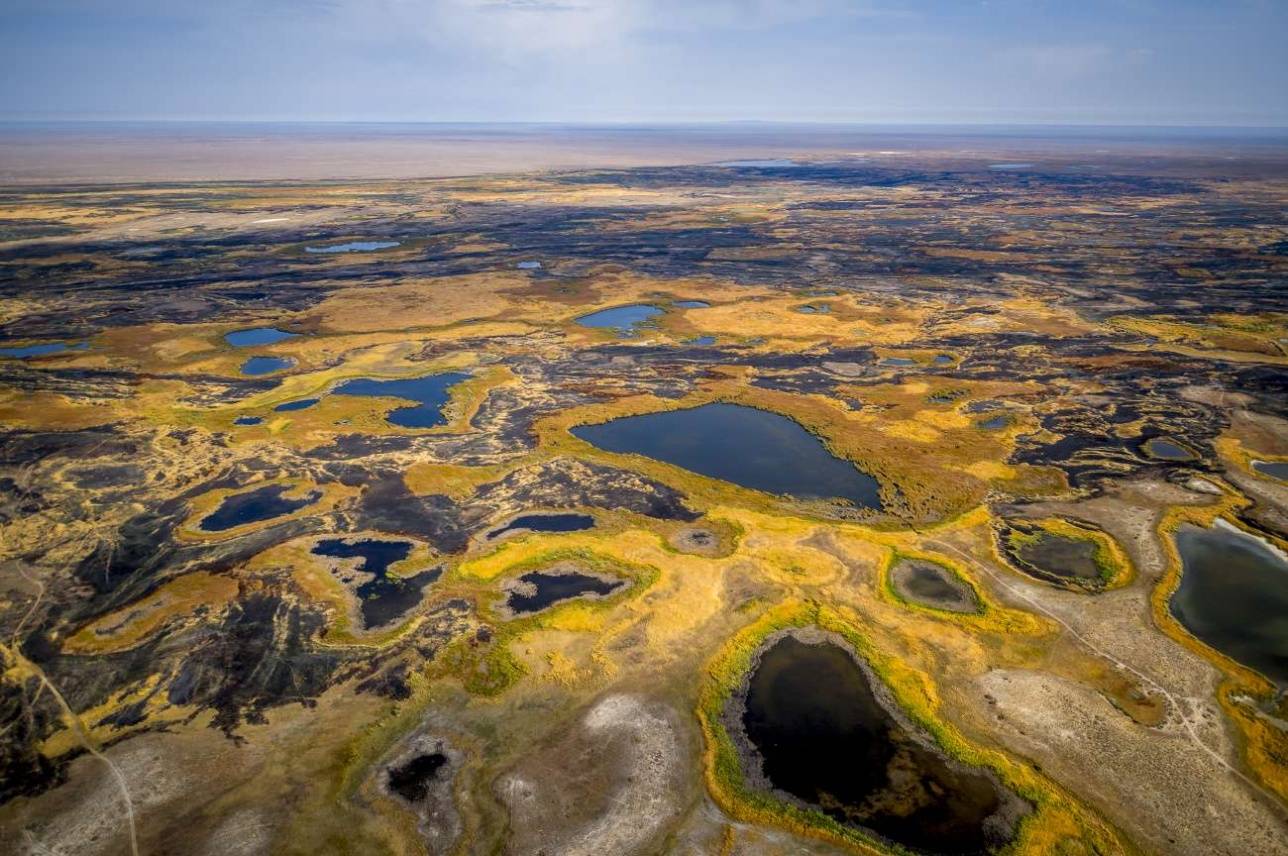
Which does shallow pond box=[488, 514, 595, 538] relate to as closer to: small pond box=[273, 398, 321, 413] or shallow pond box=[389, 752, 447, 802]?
shallow pond box=[389, 752, 447, 802]

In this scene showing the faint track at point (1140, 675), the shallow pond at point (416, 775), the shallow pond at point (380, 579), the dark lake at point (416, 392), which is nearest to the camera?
the faint track at point (1140, 675)

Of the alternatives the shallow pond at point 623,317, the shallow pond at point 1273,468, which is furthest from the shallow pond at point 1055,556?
the shallow pond at point 623,317

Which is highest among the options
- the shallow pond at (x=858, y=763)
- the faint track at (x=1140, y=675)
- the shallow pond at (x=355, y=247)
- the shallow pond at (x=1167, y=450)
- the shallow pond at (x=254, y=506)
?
the shallow pond at (x=355, y=247)

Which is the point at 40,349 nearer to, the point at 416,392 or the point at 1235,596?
the point at 416,392

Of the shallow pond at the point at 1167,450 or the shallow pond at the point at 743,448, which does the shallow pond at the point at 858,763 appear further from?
the shallow pond at the point at 1167,450

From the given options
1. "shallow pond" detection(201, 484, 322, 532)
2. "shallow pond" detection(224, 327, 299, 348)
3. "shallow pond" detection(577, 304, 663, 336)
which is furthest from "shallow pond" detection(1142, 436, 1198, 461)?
"shallow pond" detection(224, 327, 299, 348)

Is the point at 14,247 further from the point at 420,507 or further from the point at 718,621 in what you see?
the point at 718,621

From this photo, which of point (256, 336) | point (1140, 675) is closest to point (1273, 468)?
point (1140, 675)
